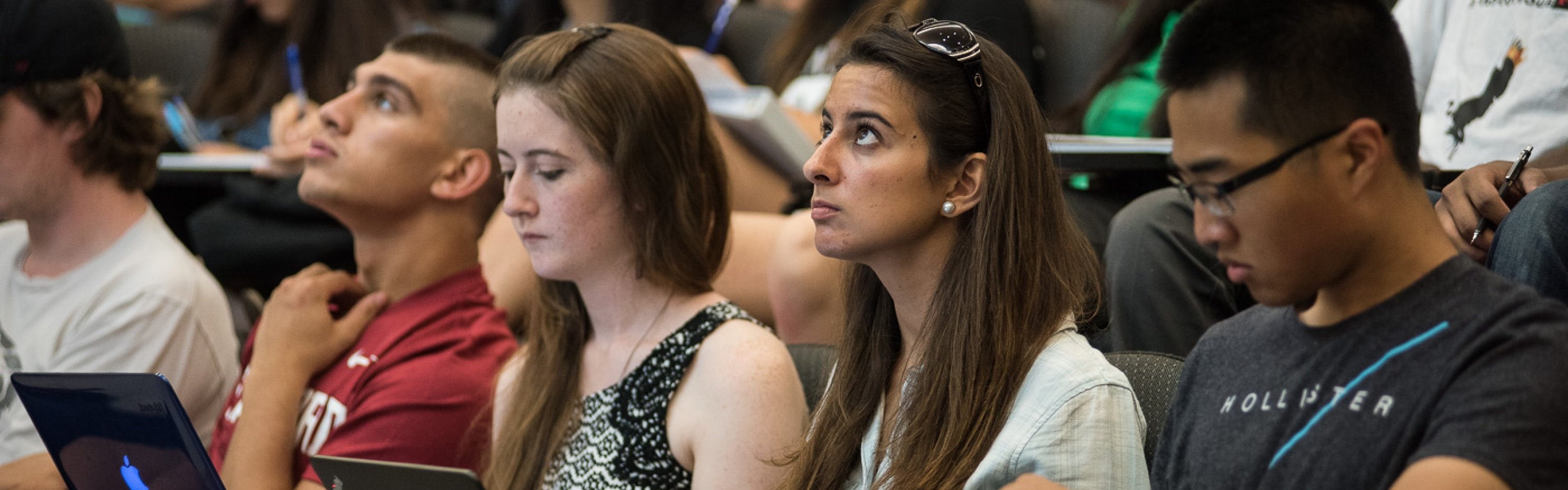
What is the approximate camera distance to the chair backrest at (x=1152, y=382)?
1.60 meters

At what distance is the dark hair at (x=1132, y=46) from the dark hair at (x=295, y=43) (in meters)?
1.98

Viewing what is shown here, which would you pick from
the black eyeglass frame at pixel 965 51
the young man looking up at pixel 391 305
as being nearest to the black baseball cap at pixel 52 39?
the young man looking up at pixel 391 305

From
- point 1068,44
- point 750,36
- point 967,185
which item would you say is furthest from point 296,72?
point 967,185

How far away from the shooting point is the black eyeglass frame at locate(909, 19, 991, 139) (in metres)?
1.52

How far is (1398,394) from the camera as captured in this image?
1.07 meters

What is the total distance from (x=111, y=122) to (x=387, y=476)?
1475 mm

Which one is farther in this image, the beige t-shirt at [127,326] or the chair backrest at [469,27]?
the chair backrest at [469,27]

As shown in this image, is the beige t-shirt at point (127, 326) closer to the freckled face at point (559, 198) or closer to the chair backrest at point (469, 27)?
the freckled face at point (559, 198)

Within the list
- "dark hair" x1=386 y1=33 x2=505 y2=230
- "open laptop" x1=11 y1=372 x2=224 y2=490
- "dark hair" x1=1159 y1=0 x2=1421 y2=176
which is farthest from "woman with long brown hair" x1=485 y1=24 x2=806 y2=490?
"dark hair" x1=1159 y1=0 x2=1421 y2=176

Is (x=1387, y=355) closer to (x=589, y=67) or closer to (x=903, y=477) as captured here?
(x=903, y=477)

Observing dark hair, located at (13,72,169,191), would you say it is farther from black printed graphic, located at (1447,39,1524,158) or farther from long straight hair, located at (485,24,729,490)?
black printed graphic, located at (1447,39,1524,158)

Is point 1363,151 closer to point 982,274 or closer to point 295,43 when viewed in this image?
point 982,274

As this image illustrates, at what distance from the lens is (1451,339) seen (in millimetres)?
1058

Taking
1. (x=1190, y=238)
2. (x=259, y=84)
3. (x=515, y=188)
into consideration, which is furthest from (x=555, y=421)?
(x=259, y=84)
